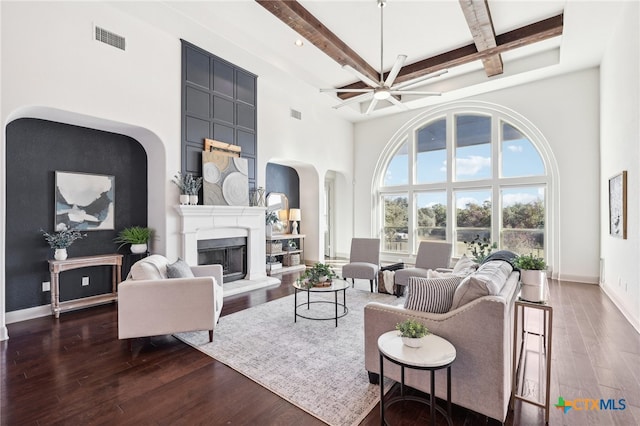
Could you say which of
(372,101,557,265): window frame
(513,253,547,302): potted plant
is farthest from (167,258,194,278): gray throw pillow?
(372,101,557,265): window frame

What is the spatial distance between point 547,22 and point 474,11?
149cm

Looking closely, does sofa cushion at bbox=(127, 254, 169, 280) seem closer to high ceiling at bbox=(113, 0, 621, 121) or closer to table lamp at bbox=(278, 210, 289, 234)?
high ceiling at bbox=(113, 0, 621, 121)

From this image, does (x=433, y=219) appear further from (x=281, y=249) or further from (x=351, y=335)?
(x=351, y=335)

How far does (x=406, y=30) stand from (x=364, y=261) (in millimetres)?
3928

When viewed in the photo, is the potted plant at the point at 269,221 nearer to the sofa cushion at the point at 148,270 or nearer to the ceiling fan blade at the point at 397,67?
the sofa cushion at the point at 148,270

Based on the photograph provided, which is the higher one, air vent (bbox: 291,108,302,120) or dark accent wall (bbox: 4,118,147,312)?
air vent (bbox: 291,108,302,120)

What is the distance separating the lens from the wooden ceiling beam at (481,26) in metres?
4.08

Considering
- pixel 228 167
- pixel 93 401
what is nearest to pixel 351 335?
pixel 93 401

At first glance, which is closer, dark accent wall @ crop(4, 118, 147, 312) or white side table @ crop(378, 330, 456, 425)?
white side table @ crop(378, 330, 456, 425)

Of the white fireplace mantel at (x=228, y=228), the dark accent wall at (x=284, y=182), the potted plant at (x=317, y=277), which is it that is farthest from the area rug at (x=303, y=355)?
the dark accent wall at (x=284, y=182)

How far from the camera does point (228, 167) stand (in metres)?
5.54

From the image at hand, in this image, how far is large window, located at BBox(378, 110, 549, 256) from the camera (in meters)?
6.73

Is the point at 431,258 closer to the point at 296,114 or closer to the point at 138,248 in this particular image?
the point at 296,114

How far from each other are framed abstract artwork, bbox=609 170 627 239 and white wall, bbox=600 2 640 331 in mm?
108
